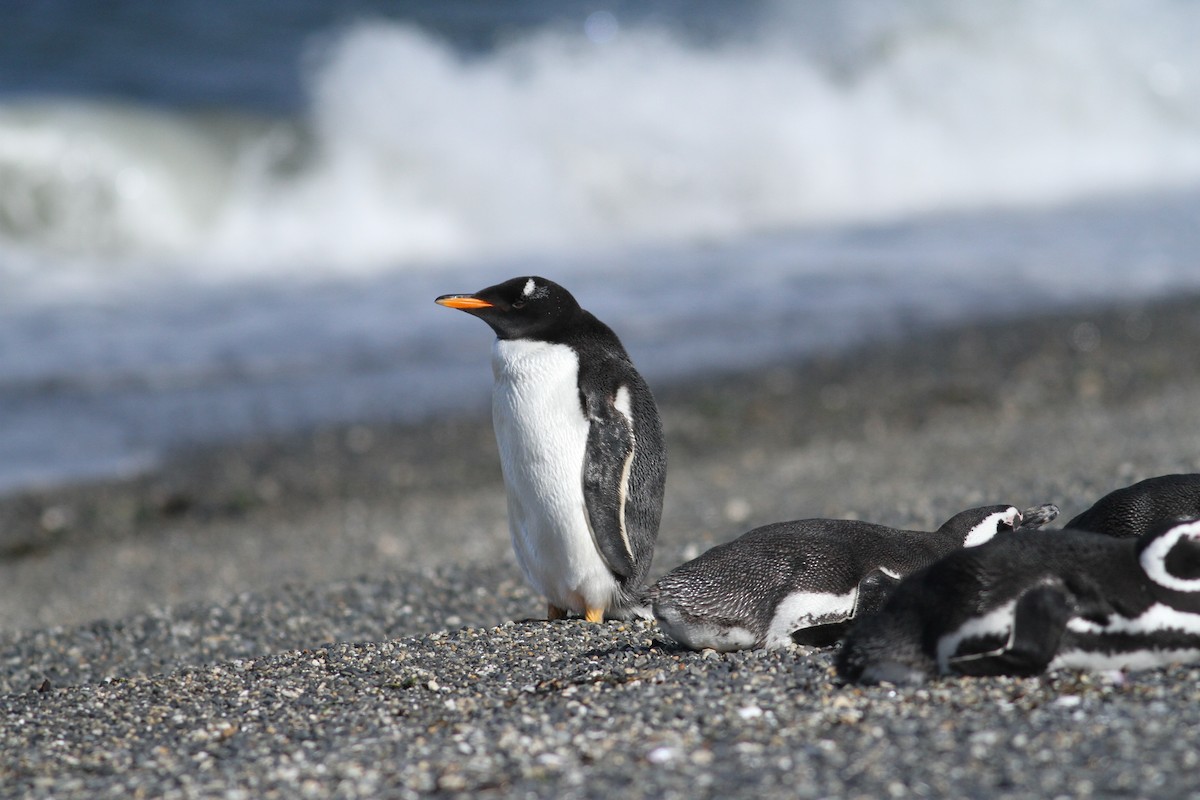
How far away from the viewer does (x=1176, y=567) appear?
3373 millimetres

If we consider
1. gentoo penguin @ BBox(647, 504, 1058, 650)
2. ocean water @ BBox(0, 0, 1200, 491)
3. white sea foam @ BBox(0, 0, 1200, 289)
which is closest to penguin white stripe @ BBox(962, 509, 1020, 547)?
gentoo penguin @ BBox(647, 504, 1058, 650)

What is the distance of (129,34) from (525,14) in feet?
19.2

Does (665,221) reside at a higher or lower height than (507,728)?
higher

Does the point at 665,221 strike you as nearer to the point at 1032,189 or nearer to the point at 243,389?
the point at 1032,189

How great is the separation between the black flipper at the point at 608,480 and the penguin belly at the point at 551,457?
3 centimetres

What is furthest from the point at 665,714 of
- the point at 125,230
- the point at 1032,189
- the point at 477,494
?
the point at 1032,189

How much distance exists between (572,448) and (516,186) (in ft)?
43.0

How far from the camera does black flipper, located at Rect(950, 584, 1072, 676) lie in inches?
130

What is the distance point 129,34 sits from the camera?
20672mm

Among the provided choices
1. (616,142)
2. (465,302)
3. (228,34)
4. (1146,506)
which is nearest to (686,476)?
(465,302)

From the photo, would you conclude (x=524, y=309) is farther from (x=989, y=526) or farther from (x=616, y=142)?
(x=616, y=142)

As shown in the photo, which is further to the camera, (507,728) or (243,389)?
(243,389)

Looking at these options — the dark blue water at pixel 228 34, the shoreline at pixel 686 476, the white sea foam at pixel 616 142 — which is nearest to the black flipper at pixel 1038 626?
the shoreline at pixel 686 476

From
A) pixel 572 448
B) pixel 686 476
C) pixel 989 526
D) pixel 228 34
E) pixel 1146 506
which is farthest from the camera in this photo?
pixel 228 34
